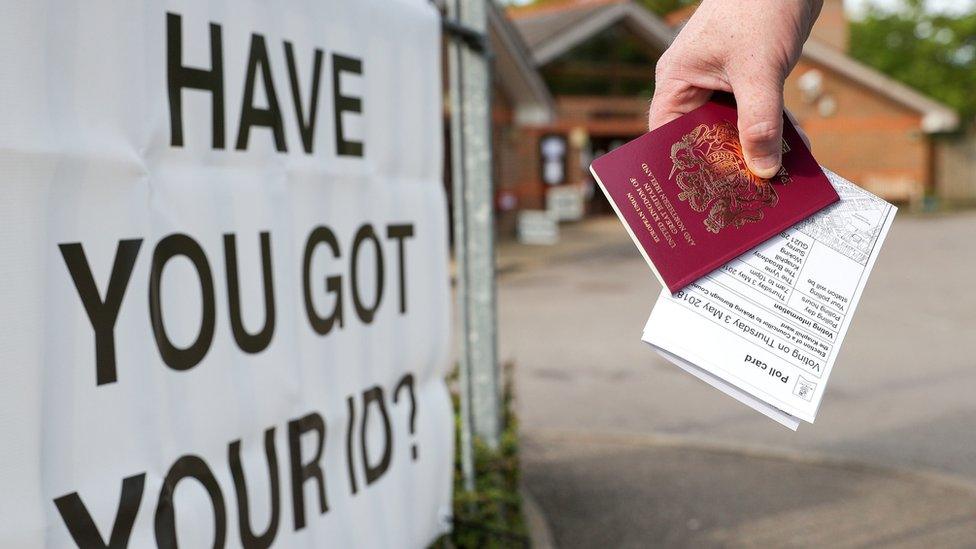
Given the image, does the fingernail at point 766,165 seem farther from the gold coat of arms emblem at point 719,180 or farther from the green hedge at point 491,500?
the green hedge at point 491,500

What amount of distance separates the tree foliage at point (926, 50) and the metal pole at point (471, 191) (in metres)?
39.3

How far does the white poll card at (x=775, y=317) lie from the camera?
1323 mm

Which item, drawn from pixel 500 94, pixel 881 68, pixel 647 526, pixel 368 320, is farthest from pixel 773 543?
pixel 881 68

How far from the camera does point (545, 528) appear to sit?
4.34 m

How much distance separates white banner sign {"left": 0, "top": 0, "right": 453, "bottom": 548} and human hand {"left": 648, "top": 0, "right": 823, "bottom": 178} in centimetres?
101

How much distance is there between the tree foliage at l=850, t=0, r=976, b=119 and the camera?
38.9 meters

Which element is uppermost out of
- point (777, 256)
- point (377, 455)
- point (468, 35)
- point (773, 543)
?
point (468, 35)

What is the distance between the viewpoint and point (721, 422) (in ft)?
21.1

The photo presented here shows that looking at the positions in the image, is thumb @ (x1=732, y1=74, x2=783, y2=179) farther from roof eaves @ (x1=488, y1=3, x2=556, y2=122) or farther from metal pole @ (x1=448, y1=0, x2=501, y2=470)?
roof eaves @ (x1=488, y1=3, x2=556, y2=122)

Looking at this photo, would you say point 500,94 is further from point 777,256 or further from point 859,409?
point 777,256

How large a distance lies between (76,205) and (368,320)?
1.05m

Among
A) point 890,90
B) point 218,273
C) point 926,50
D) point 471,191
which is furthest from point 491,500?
point 926,50

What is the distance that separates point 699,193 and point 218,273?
1056 mm

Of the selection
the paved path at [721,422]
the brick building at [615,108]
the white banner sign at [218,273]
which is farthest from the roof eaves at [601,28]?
the white banner sign at [218,273]
